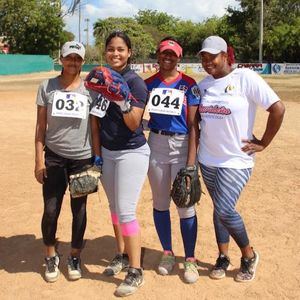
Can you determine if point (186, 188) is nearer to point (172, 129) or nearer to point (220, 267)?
point (172, 129)

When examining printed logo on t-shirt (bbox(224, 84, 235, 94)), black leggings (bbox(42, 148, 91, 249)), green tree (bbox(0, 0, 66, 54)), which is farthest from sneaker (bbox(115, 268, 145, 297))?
green tree (bbox(0, 0, 66, 54))

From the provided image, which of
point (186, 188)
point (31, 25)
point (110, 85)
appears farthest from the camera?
point (31, 25)

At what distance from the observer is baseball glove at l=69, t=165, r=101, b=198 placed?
11.7 ft

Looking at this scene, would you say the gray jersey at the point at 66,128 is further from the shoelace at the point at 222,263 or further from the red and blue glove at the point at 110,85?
the shoelace at the point at 222,263

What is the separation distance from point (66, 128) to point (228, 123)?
124 cm

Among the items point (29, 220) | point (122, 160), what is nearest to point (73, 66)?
point (122, 160)

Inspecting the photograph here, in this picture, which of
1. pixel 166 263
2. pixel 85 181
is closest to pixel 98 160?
pixel 85 181

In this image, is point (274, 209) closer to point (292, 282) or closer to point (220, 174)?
point (292, 282)

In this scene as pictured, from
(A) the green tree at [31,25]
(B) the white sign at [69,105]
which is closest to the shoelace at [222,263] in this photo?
(B) the white sign at [69,105]

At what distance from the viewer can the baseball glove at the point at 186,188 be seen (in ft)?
11.8

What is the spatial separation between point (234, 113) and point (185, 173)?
0.60 metres

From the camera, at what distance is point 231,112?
11.1ft

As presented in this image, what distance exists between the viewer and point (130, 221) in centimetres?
354

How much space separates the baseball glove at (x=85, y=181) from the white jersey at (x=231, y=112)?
859mm
